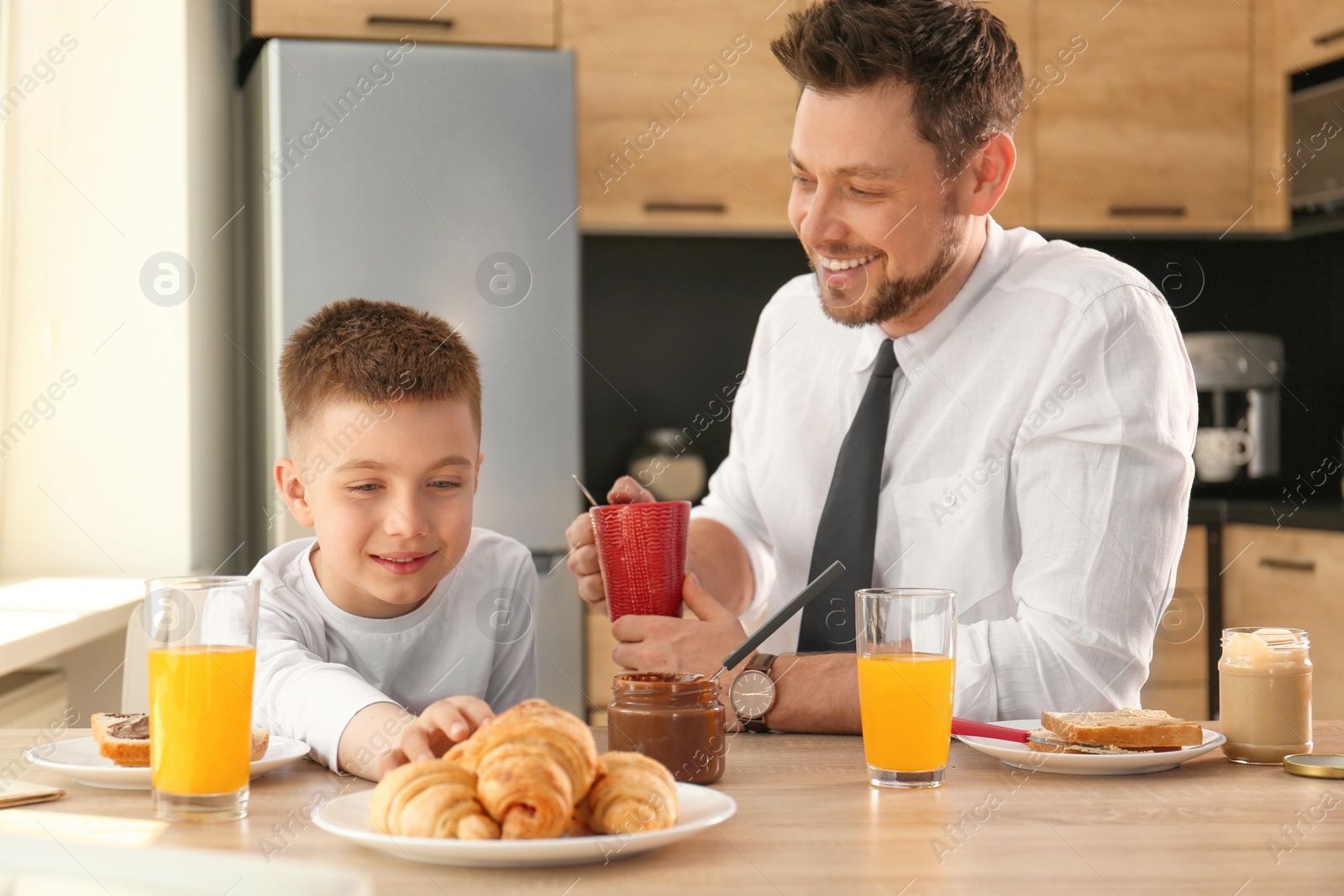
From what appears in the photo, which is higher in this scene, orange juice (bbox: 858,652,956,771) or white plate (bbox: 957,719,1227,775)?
orange juice (bbox: 858,652,956,771)

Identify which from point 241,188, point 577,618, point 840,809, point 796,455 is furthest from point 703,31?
point 840,809

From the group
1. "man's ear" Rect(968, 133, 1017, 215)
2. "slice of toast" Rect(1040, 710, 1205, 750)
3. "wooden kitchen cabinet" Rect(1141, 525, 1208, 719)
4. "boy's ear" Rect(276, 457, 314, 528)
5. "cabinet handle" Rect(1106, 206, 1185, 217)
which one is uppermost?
"cabinet handle" Rect(1106, 206, 1185, 217)

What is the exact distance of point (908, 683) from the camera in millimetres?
926

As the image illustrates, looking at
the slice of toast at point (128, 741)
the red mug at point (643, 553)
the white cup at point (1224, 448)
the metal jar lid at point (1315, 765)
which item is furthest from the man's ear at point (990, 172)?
the white cup at point (1224, 448)

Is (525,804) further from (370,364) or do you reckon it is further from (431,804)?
(370,364)

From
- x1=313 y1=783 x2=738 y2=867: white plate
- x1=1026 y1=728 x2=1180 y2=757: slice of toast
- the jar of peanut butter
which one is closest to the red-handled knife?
x1=1026 y1=728 x2=1180 y2=757: slice of toast

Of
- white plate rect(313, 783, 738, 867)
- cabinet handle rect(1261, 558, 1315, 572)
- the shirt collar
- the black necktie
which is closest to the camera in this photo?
white plate rect(313, 783, 738, 867)

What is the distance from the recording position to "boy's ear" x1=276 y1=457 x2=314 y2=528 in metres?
1.40

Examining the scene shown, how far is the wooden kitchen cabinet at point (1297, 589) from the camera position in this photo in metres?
2.85

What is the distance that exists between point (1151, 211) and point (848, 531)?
2256mm

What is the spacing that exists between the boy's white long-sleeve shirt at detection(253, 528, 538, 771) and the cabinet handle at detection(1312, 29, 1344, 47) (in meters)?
2.66

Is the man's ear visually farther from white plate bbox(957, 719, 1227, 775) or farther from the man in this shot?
white plate bbox(957, 719, 1227, 775)

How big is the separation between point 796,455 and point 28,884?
1144mm

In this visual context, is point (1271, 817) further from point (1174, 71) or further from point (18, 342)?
point (1174, 71)
